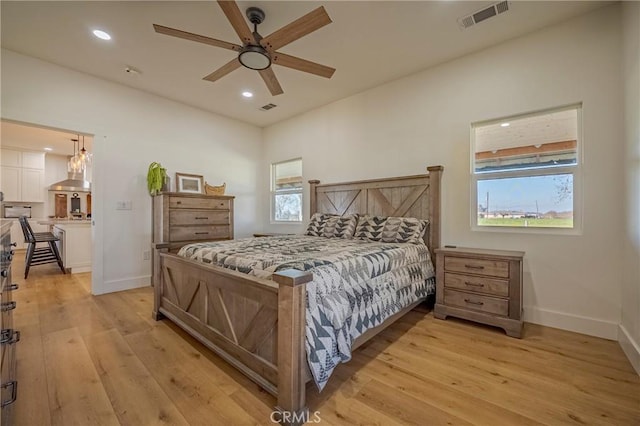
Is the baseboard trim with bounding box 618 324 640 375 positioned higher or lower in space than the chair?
lower

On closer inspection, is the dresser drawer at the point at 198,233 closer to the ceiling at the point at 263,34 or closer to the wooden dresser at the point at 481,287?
the ceiling at the point at 263,34

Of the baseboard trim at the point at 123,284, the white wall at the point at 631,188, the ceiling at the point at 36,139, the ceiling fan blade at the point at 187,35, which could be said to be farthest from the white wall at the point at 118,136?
the white wall at the point at 631,188

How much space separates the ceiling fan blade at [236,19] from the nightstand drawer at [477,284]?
2.84 m

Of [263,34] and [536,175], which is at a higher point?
[263,34]

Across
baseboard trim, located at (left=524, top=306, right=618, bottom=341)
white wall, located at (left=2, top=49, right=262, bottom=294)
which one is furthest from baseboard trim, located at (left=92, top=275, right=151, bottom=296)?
baseboard trim, located at (left=524, top=306, right=618, bottom=341)

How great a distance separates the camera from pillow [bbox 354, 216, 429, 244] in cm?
312

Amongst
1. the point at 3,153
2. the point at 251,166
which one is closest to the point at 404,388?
the point at 251,166

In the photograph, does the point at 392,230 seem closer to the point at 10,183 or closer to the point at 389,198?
the point at 389,198

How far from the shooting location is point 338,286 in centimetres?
180

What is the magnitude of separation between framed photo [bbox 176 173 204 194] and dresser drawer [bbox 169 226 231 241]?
0.74 meters

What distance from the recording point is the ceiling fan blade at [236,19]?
1.80m

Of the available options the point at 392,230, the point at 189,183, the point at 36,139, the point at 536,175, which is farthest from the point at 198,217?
the point at 36,139

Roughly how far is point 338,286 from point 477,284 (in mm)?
1630

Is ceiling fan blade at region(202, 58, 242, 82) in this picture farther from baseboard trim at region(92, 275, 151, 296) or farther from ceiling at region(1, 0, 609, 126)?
baseboard trim at region(92, 275, 151, 296)
